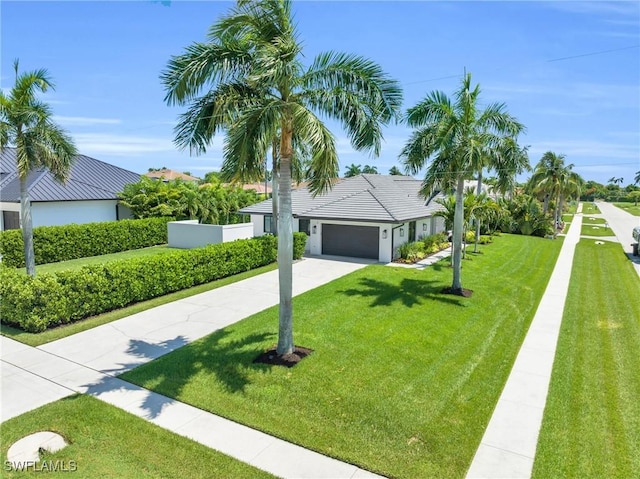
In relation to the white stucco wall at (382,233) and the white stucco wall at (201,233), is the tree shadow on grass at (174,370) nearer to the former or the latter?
the white stucco wall at (382,233)

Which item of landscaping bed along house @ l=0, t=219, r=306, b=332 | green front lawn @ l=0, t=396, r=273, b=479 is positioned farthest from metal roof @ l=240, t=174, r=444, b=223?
green front lawn @ l=0, t=396, r=273, b=479

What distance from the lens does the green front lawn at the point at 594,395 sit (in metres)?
5.59

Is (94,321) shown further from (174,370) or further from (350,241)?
(350,241)

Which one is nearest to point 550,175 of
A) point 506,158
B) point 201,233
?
point 506,158

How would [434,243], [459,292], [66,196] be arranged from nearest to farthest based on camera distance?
[459,292] < [434,243] < [66,196]

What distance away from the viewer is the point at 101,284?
37.5 feet

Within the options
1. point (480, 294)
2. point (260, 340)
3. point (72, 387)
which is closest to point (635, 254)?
point (480, 294)

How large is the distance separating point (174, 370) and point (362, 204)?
15.1 metres

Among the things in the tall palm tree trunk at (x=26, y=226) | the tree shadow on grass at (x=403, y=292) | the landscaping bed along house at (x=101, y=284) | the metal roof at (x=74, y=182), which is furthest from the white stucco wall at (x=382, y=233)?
the tall palm tree trunk at (x=26, y=226)

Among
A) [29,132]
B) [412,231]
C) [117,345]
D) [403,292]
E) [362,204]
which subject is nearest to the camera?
[117,345]

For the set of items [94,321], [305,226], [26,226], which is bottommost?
[94,321]

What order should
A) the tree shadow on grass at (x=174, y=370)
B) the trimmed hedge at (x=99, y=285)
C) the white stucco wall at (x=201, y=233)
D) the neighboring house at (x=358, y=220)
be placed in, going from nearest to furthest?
the tree shadow on grass at (x=174, y=370) < the trimmed hedge at (x=99, y=285) < the neighboring house at (x=358, y=220) < the white stucco wall at (x=201, y=233)

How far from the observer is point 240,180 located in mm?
7711

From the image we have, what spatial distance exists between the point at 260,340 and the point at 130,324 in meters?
3.92
